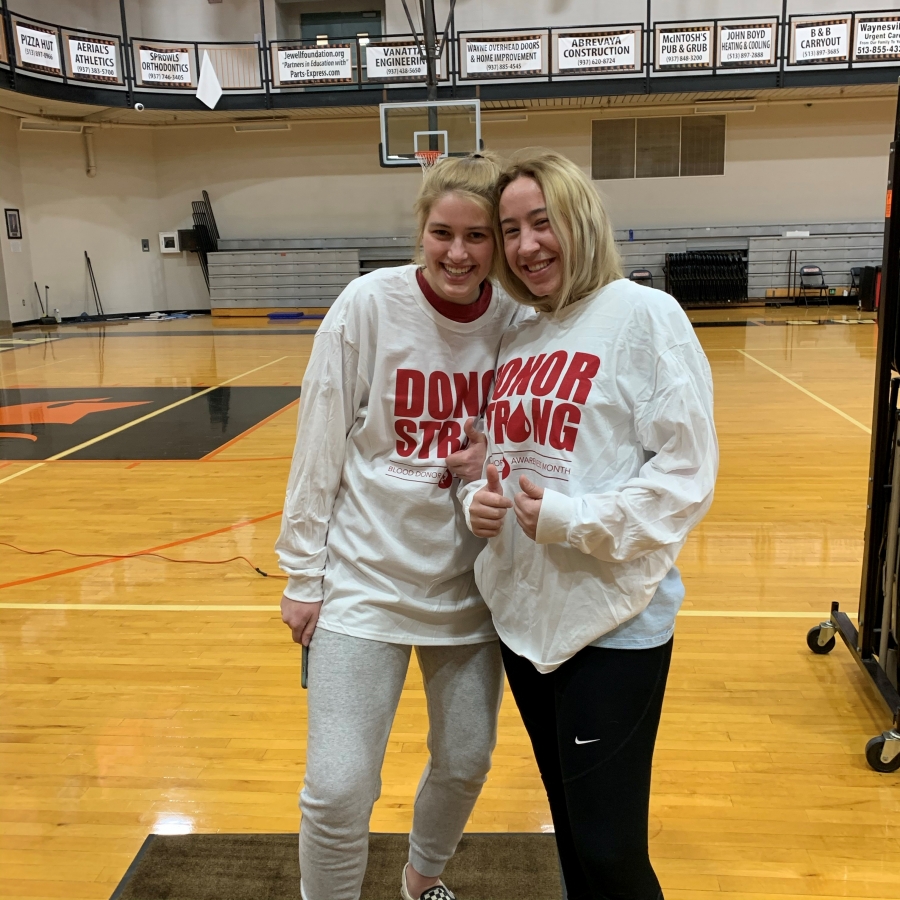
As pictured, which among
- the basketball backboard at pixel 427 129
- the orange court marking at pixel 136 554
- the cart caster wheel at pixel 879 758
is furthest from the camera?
the basketball backboard at pixel 427 129

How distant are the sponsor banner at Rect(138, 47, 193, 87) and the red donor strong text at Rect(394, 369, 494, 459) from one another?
1722 centimetres

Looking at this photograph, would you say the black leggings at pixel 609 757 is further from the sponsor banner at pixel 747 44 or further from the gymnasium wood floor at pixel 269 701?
the sponsor banner at pixel 747 44

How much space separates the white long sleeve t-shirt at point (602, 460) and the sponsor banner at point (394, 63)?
15.9 m

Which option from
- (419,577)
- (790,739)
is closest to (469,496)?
(419,577)

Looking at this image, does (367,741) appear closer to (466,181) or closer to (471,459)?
(471,459)

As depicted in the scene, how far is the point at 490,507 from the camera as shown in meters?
1.51

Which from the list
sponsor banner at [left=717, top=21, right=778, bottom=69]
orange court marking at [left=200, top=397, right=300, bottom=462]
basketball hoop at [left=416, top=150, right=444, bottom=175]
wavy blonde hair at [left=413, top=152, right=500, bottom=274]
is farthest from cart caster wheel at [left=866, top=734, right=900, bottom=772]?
sponsor banner at [left=717, top=21, right=778, bottom=69]

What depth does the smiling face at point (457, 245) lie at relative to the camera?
161 cm

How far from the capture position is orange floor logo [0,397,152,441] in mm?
8141

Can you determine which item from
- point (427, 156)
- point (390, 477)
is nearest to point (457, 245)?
point (390, 477)

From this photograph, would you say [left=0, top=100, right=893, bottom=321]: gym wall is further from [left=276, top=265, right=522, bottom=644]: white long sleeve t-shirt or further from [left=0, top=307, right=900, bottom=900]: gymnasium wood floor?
[left=276, top=265, right=522, bottom=644]: white long sleeve t-shirt

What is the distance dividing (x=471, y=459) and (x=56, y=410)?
8064 mm

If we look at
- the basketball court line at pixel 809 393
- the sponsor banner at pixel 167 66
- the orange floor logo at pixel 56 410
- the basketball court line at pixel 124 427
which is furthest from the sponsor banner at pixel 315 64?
the orange floor logo at pixel 56 410

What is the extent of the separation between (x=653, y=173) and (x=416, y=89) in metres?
5.48
